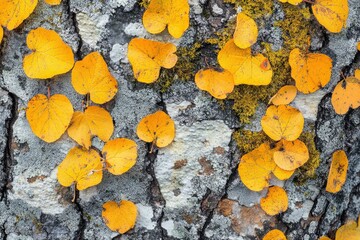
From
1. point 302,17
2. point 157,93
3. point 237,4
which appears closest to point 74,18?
point 157,93

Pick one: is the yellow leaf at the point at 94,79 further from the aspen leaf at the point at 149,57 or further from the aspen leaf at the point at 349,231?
the aspen leaf at the point at 349,231

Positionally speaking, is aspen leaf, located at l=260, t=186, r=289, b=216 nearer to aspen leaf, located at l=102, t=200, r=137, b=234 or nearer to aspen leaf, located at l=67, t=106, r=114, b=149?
aspen leaf, located at l=102, t=200, r=137, b=234

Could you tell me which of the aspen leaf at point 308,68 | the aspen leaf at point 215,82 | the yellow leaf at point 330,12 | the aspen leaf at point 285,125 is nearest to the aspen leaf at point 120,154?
the aspen leaf at point 215,82

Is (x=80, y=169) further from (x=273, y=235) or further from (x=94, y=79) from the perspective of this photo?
(x=273, y=235)

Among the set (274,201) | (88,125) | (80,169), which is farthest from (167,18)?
(274,201)

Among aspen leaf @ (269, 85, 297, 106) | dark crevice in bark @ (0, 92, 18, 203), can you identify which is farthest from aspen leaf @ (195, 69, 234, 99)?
dark crevice in bark @ (0, 92, 18, 203)

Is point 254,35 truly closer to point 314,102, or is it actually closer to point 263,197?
point 314,102
